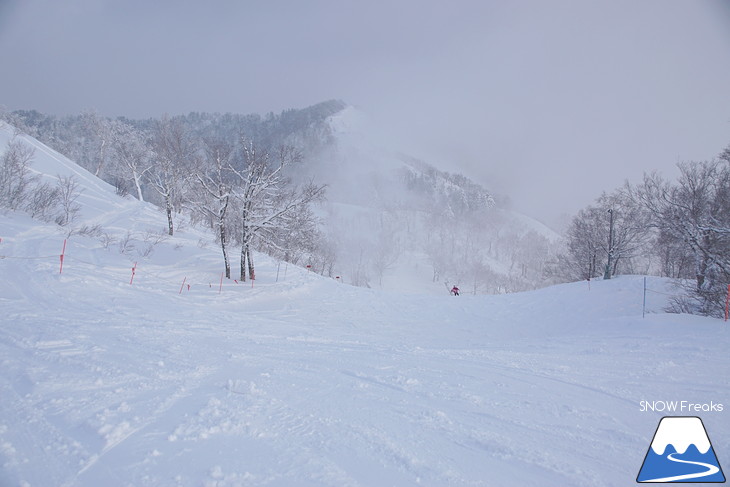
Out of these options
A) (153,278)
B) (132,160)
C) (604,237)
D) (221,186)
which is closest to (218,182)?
(221,186)


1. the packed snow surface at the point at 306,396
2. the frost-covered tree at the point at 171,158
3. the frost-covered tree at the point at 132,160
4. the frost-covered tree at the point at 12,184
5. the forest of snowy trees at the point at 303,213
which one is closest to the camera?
the packed snow surface at the point at 306,396

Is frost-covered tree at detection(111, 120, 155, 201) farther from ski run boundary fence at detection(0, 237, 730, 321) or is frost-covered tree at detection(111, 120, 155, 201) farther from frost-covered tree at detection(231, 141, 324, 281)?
ski run boundary fence at detection(0, 237, 730, 321)

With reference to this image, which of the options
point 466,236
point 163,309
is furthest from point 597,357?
point 466,236

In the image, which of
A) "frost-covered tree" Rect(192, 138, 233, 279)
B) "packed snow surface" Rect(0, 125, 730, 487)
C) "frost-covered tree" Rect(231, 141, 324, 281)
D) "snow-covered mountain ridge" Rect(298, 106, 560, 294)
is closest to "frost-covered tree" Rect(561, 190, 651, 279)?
"snow-covered mountain ridge" Rect(298, 106, 560, 294)

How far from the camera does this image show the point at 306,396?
4.44m

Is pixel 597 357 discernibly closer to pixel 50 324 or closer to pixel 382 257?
pixel 50 324

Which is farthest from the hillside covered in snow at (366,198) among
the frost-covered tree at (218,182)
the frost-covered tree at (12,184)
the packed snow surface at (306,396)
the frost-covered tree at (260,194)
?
the packed snow surface at (306,396)

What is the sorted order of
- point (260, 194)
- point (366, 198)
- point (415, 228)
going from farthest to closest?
point (366, 198), point (415, 228), point (260, 194)

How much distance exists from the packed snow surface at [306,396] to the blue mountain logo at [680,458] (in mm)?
150

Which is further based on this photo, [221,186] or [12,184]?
[12,184]

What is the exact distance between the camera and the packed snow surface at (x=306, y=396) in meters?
2.95

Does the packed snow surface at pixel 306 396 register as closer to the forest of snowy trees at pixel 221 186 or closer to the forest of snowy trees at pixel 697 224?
the forest of snowy trees at pixel 697 224

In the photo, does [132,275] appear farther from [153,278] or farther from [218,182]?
[218,182]

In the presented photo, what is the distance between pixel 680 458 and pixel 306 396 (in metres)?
4.35
